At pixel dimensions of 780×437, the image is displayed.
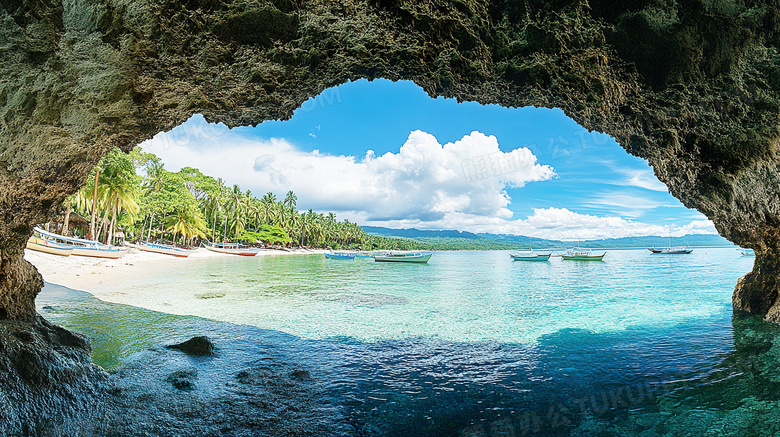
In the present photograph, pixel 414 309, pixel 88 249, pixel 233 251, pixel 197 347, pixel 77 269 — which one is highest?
pixel 197 347

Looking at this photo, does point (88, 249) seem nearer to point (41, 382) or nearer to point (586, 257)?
point (41, 382)

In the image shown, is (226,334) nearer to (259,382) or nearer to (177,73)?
(259,382)

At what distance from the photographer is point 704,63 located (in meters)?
4.83

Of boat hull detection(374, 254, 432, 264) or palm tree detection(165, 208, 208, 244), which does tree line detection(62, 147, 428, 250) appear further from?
boat hull detection(374, 254, 432, 264)

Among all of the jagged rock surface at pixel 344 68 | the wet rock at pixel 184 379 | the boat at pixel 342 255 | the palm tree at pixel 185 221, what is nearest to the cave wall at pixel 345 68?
the jagged rock surface at pixel 344 68

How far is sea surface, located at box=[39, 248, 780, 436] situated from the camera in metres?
4.60

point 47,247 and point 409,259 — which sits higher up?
point 47,247

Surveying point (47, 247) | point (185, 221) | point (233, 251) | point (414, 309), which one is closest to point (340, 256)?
point (233, 251)

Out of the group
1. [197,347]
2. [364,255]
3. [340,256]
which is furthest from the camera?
[364,255]

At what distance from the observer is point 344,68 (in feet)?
17.5

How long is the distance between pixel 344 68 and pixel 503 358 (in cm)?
666

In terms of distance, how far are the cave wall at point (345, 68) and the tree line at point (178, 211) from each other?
90.1ft

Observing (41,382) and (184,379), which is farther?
(184,379)

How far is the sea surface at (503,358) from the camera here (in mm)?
4598
